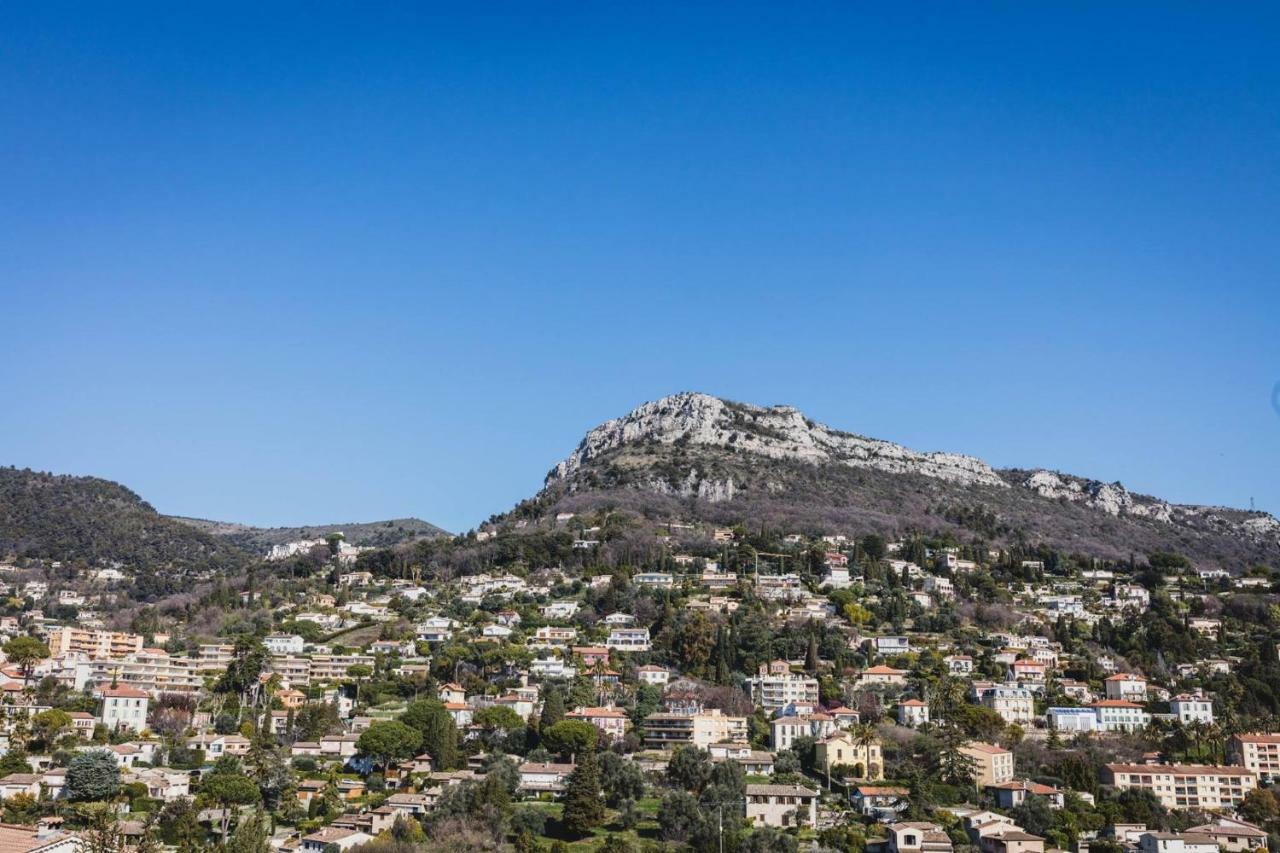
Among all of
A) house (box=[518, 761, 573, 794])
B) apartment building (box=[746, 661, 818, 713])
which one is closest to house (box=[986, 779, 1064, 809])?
apartment building (box=[746, 661, 818, 713])

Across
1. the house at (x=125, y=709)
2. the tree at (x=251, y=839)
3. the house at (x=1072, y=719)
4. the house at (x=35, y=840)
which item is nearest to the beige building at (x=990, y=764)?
the house at (x=1072, y=719)

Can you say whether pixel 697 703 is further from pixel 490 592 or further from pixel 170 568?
pixel 170 568

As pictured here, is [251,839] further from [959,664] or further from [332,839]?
[959,664]

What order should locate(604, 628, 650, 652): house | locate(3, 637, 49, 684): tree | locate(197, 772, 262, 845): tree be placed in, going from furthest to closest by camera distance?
locate(604, 628, 650, 652): house, locate(3, 637, 49, 684): tree, locate(197, 772, 262, 845): tree

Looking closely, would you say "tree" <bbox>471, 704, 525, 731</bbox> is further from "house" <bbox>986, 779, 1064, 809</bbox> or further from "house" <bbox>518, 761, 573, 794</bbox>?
"house" <bbox>986, 779, 1064, 809</bbox>

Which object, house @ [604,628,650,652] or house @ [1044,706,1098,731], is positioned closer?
house @ [1044,706,1098,731]

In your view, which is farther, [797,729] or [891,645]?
[891,645]

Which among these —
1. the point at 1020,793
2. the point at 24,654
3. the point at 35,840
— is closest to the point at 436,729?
the point at 35,840
